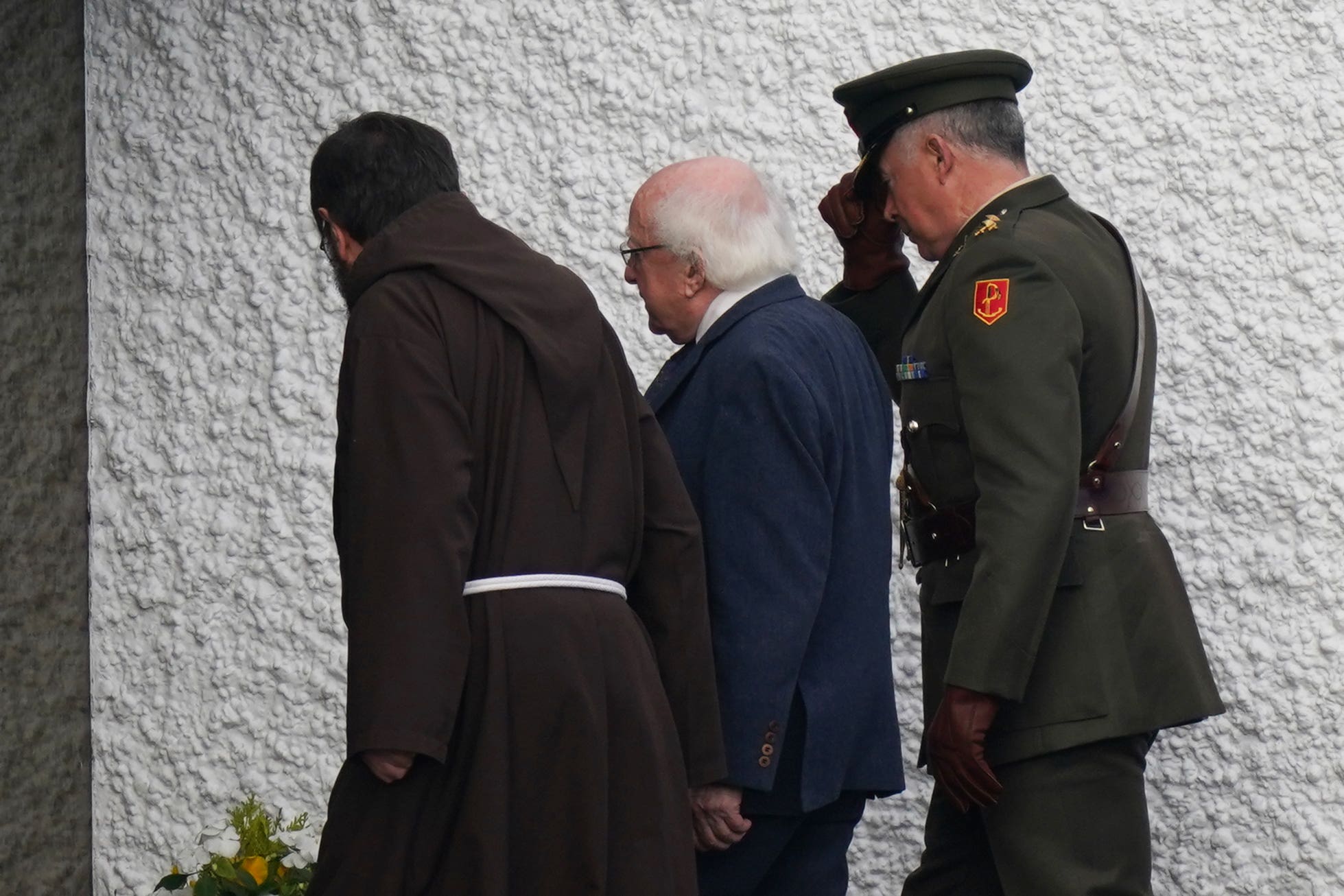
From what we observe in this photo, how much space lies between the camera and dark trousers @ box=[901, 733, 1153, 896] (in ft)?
A: 6.70

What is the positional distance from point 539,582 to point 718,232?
627mm

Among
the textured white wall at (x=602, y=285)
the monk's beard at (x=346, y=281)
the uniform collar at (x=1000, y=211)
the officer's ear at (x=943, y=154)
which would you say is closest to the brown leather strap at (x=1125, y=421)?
the uniform collar at (x=1000, y=211)

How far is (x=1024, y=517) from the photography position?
1.96 metres

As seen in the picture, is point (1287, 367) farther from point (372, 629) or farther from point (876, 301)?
point (372, 629)

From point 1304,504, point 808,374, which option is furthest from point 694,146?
point 1304,504

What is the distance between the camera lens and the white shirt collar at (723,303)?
220 centimetres

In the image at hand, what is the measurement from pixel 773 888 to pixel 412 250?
1007 millimetres

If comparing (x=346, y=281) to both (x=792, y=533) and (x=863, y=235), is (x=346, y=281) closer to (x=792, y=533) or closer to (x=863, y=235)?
(x=792, y=533)

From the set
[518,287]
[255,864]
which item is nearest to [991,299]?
[518,287]

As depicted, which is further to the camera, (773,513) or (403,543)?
(773,513)

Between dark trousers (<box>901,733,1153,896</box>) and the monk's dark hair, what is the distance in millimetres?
1051

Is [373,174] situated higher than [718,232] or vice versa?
[373,174]

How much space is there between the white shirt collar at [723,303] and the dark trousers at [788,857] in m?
0.67

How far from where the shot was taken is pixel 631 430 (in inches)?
77.2
